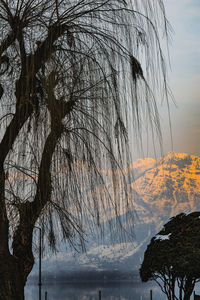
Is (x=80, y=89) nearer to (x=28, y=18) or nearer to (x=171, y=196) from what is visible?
(x=28, y=18)

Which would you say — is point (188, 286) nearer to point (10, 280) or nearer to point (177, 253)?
point (177, 253)

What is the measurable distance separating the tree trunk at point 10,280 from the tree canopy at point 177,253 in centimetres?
757

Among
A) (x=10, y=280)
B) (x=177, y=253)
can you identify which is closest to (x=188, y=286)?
(x=177, y=253)

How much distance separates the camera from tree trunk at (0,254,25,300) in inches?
157

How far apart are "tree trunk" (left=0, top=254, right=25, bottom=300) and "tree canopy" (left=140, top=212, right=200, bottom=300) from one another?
7.57 metres

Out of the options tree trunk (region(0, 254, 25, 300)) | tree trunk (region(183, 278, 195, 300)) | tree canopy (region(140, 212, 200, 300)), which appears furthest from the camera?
tree trunk (region(183, 278, 195, 300))

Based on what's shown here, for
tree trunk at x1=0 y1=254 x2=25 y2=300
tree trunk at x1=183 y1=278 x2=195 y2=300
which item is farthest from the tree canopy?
tree trunk at x1=0 y1=254 x2=25 y2=300

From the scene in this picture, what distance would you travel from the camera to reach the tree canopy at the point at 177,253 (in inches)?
443

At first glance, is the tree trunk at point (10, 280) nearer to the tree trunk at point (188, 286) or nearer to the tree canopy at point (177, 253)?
the tree canopy at point (177, 253)

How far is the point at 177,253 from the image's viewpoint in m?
11.6

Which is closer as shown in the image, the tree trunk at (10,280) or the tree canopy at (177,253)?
the tree trunk at (10,280)

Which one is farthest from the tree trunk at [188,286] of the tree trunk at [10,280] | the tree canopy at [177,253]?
the tree trunk at [10,280]

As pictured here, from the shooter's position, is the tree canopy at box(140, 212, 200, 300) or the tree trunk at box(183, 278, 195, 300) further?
the tree trunk at box(183, 278, 195, 300)

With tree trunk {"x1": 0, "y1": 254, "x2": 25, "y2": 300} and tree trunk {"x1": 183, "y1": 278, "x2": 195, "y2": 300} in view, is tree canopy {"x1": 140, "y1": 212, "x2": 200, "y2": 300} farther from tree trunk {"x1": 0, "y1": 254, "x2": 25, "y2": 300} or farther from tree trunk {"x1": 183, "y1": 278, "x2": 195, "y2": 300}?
tree trunk {"x1": 0, "y1": 254, "x2": 25, "y2": 300}
